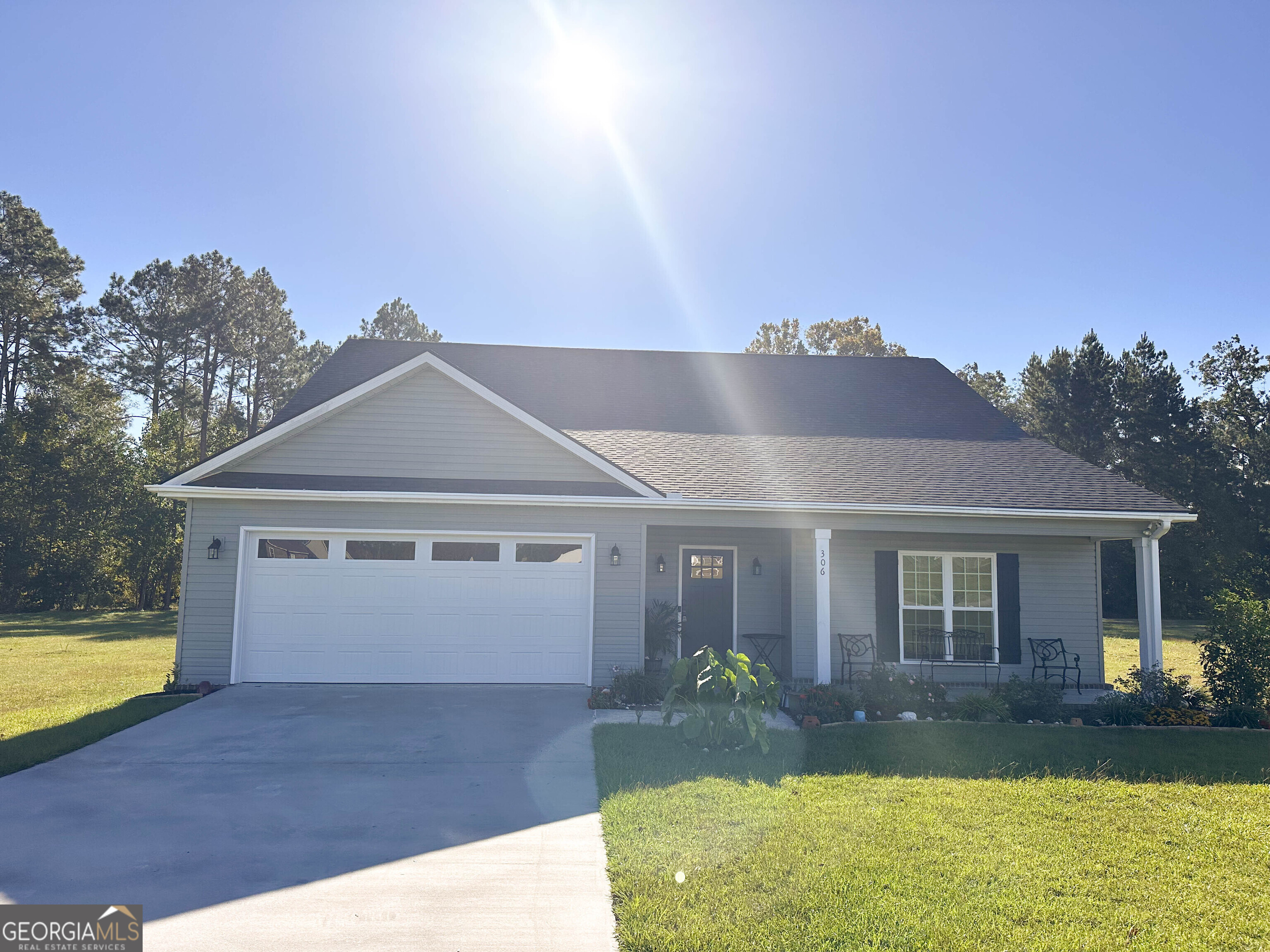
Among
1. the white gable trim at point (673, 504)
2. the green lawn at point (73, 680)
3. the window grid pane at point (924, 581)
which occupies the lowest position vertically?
the green lawn at point (73, 680)

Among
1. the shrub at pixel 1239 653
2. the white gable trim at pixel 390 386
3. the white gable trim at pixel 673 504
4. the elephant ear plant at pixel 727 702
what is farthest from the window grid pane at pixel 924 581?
the elephant ear plant at pixel 727 702

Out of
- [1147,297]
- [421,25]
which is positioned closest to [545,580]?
[421,25]

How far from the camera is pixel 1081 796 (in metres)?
6.09

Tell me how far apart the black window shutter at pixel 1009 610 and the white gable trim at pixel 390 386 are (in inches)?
220

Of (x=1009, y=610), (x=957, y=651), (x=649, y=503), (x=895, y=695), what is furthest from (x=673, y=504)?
(x=1009, y=610)

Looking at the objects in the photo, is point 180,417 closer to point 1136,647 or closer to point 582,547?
point 582,547

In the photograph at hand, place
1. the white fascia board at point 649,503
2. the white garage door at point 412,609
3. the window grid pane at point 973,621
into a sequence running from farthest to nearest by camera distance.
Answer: the window grid pane at point 973,621
the white garage door at point 412,609
the white fascia board at point 649,503

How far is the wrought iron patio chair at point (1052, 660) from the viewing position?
1143cm

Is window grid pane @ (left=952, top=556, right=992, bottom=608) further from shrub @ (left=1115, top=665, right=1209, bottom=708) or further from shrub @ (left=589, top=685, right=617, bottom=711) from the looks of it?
shrub @ (left=589, top=685, right=617, bottom=711)

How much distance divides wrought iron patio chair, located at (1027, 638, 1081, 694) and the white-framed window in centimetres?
73

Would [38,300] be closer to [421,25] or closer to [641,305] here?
[641,305]

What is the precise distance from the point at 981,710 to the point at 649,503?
192 inches

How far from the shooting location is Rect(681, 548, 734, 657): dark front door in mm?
12328

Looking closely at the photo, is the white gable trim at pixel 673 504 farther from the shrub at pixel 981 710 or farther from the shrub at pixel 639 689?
the shrub at pixel 981 710
